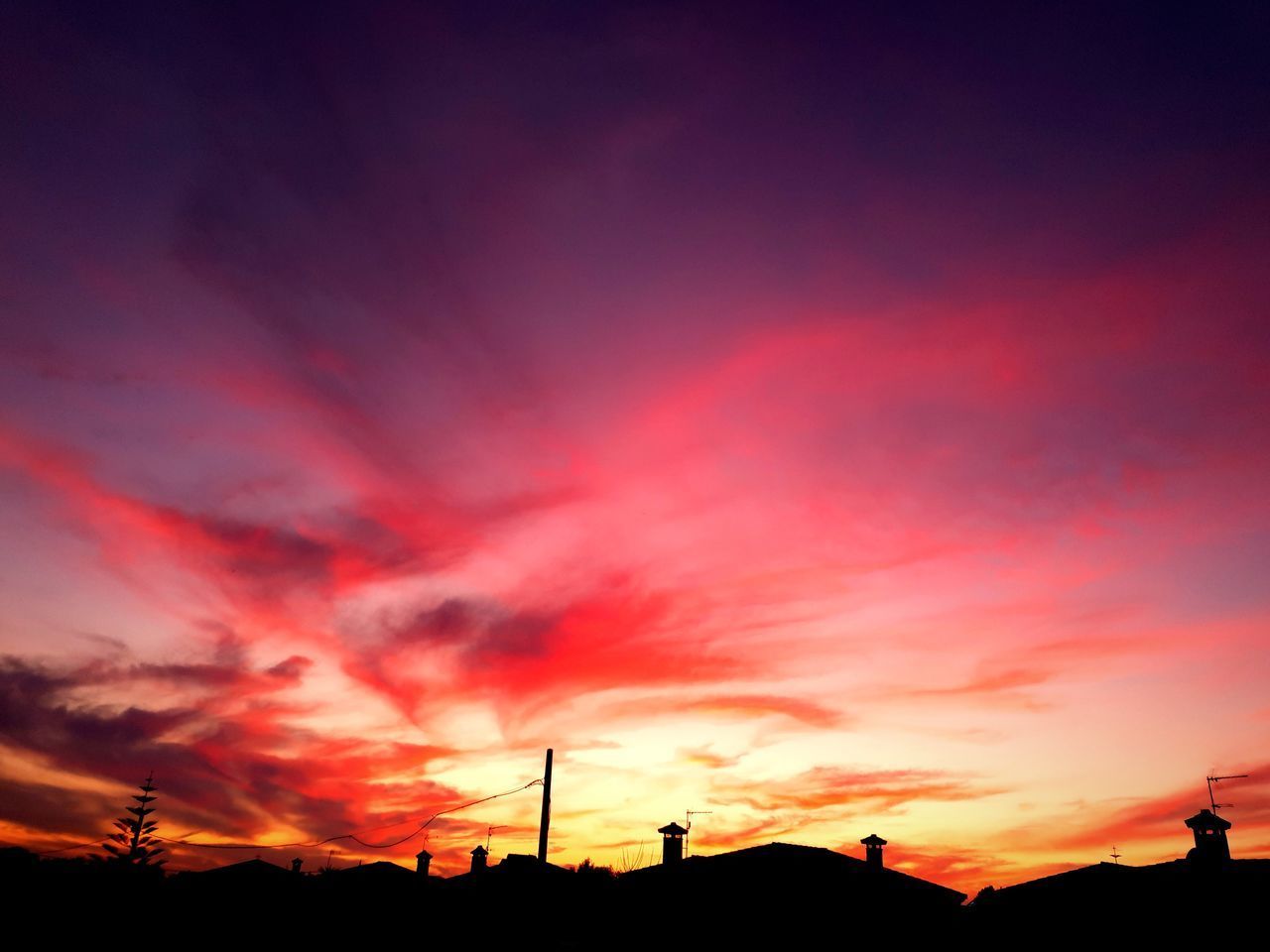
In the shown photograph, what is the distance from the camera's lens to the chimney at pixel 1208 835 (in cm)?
3038

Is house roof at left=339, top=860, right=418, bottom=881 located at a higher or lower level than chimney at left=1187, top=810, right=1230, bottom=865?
lower

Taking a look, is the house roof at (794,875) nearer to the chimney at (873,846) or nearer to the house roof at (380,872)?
the chimney at (873,846)

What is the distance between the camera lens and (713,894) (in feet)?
102

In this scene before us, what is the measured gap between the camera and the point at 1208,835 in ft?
100

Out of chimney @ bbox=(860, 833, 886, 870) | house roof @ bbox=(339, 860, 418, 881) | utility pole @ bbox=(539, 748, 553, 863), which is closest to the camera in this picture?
utility pole @ bbox=(539, 748, 553, 863)

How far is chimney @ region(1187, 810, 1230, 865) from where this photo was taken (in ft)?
99.7

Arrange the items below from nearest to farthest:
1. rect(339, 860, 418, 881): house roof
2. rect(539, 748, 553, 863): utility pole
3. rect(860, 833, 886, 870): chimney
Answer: rect(539, 748, 553, 863): utility pole, rect(860, 833, 886, 870): chimney, rect(339, 860, 418, 881): house roof

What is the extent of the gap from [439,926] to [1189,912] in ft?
106

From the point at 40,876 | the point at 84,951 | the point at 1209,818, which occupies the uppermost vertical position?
the point at 1209,818

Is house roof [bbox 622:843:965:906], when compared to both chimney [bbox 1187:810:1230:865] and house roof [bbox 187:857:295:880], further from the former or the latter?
house roof [bbox 187:857:295:880]

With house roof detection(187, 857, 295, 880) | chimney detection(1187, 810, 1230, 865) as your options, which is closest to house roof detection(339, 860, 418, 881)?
house roof detection(187, 857, 295, 880)

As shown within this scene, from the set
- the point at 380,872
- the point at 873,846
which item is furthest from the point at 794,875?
the point at 380,872

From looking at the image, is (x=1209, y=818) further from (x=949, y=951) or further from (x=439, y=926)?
(x=439, y=926)

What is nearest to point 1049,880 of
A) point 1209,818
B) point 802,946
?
point 1209,818
